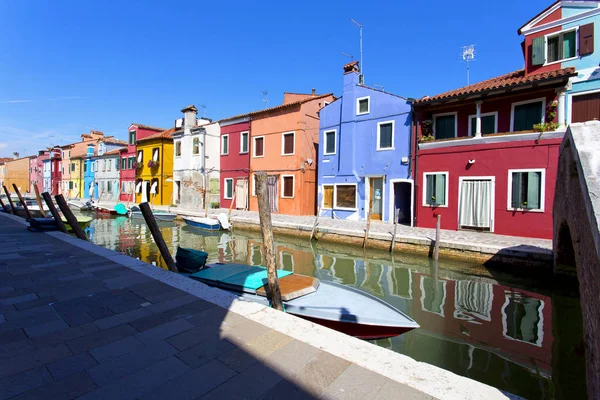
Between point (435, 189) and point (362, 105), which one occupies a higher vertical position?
point (362, 105)

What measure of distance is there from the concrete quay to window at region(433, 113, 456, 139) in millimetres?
13213

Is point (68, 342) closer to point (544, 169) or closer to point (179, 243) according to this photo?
point (179, 243)

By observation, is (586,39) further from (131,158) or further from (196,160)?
(131,158)

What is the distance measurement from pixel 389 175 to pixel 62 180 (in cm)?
4622

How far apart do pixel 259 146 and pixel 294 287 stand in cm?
1773

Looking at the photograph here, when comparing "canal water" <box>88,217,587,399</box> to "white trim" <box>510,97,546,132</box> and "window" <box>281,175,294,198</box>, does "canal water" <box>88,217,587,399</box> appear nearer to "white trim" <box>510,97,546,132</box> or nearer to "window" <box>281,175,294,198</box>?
"white trim" <box>510,97,546,132</box>

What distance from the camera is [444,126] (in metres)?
14.0

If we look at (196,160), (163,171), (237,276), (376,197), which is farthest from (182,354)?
(163,171)

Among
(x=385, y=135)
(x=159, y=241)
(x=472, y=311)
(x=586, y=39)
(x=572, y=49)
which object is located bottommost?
(x=472, y=311)

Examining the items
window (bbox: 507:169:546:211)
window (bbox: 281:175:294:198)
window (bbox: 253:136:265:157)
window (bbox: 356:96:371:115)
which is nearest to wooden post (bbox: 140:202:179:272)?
window (bbox: 507:169:546:211)

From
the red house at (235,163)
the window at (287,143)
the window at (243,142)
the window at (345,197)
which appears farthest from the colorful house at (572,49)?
the window at (243,142)

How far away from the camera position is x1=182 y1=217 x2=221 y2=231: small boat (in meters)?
18.0

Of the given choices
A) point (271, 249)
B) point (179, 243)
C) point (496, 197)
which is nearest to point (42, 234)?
point (179, 243)

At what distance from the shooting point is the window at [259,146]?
21719mm
